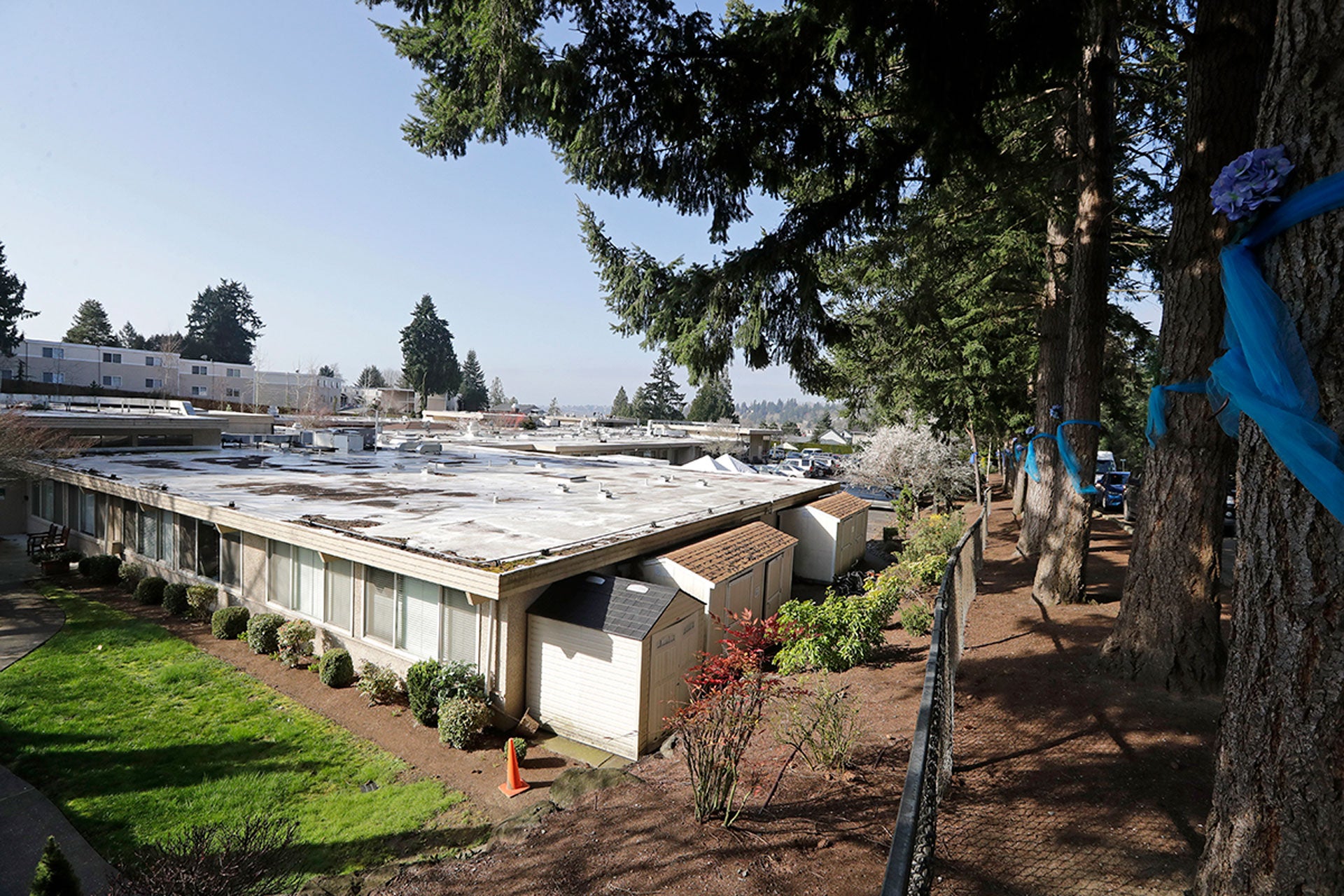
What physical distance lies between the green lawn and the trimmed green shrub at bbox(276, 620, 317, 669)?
2.35 feet

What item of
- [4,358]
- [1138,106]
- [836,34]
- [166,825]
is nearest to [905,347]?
[1138,106]

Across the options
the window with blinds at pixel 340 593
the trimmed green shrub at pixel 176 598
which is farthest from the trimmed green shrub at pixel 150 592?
the window with blinds at pixel 340 593

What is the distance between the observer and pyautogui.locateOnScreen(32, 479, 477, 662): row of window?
10.1 metres

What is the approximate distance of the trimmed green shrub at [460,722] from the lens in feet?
29.7

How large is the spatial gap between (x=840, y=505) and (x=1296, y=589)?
1734 centimetres

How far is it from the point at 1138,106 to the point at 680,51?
33.3ft

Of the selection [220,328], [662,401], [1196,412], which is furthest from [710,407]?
[1196,412]

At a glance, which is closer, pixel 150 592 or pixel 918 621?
pixel 918 621

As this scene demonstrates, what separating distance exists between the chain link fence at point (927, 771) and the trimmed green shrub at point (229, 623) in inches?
518

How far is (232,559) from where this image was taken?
13.5 metres

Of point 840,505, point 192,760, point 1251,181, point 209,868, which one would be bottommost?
point 192,760

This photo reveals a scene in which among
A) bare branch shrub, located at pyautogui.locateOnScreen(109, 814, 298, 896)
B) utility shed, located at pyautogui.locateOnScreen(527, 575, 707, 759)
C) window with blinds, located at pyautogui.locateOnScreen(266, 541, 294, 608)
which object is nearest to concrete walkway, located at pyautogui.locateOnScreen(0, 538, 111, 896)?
bare branch shrub, located at pyautogui.locateOnScreen(109, 814, 298, 896)

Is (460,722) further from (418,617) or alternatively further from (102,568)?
(102,568)

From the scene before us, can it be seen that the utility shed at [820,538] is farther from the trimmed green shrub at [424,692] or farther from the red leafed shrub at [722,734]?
the red leafed shrub at [722,734]
